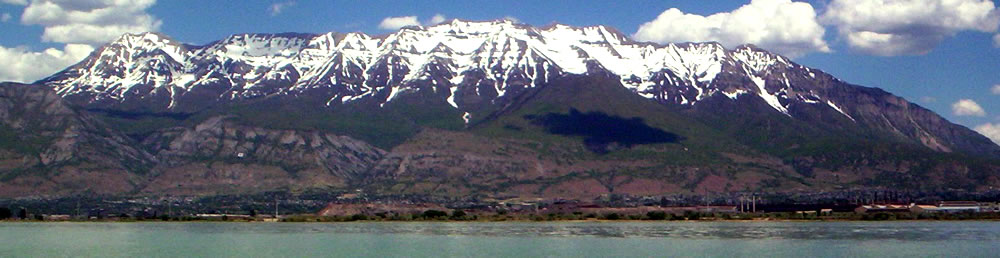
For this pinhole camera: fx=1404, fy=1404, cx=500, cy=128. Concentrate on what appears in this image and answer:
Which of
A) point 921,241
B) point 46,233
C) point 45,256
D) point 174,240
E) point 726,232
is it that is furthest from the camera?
point 46,233

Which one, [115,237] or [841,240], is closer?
[841,240]

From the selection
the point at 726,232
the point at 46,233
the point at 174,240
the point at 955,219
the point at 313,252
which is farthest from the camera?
the point at 955,219

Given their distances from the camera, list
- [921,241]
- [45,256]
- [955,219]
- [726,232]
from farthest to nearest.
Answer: [955,219] < [726,232] < [921,241] < [45,256]

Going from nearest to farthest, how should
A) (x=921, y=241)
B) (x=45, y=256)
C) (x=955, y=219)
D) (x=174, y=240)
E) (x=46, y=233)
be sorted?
(x=45, y=256) < (x=921, y=241) < (x=174, y=240) < (x=46, y=233) < (x=955, y=219)

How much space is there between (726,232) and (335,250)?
154ft

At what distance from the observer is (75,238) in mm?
135625

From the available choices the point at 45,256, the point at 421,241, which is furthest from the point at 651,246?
the point at 45,256

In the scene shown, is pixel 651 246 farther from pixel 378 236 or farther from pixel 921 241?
pixel 378 236

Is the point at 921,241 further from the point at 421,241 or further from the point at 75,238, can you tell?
the point at 75,238

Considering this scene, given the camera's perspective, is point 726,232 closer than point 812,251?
No

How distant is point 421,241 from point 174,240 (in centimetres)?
2430

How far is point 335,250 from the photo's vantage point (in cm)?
11025

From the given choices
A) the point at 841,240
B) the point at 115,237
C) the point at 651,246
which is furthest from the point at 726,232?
the point at 115,237

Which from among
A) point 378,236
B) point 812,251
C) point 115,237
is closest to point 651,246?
point 812,251
